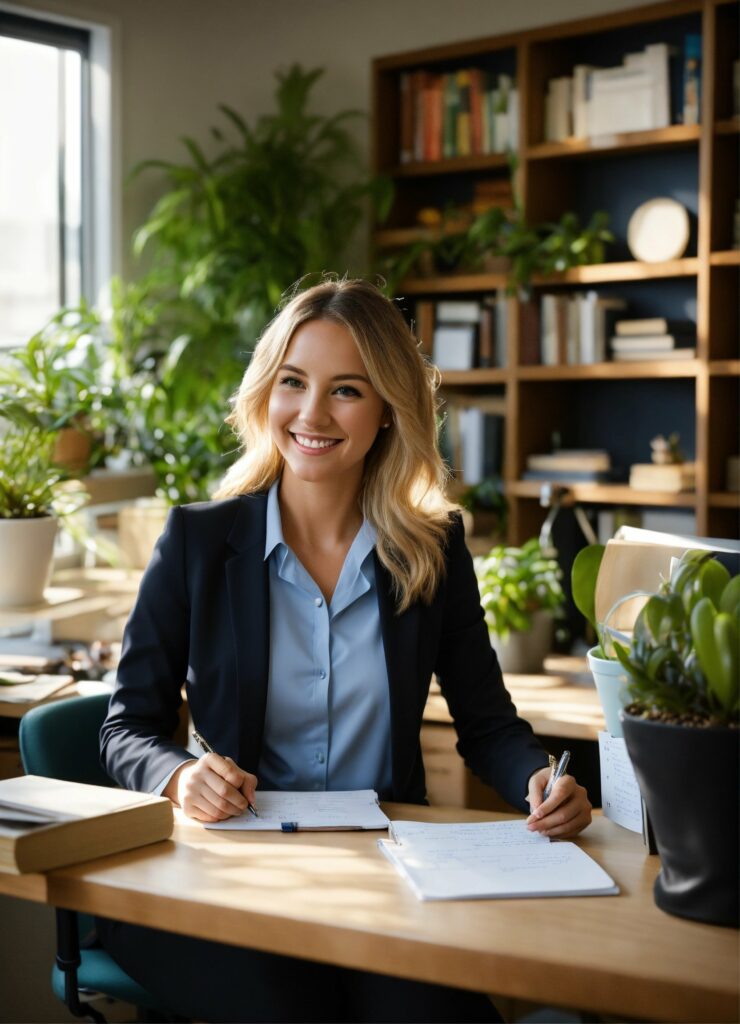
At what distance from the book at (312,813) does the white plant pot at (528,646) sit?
1593 mm

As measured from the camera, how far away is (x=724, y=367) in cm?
412

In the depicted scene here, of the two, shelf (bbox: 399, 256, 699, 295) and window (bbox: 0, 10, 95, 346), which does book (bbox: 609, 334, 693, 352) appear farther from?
window (bbox: 0, 10, 95, 346)

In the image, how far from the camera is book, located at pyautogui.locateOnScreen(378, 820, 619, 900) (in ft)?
4.59

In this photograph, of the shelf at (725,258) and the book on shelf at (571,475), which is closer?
the shelf at (725,258)

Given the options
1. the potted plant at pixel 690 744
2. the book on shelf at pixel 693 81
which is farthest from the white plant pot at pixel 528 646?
the potted plant at pixel 690 744

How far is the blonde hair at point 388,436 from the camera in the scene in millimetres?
2072

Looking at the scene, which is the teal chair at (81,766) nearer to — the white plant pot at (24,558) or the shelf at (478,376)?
the white plant pot at (24,558)

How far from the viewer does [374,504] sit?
2.17 m

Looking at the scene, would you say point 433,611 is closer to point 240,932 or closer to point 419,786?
point 419,786

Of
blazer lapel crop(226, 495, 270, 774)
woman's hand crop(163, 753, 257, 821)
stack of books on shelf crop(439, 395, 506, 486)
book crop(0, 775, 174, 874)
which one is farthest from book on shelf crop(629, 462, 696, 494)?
book crop(0, 775, 174, 874)

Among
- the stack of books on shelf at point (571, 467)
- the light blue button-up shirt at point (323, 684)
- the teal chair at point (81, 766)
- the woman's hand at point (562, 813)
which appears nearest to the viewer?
the woman's hand at point (562, 813)

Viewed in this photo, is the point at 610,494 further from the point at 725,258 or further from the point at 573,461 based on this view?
the point at 725,258

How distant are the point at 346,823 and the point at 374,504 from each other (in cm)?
67

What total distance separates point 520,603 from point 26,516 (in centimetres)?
125
